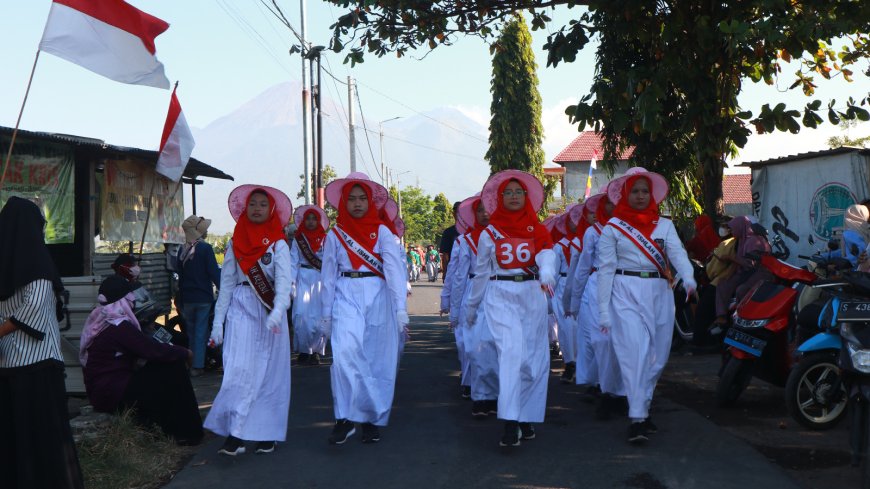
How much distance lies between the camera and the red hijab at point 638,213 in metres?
7.41

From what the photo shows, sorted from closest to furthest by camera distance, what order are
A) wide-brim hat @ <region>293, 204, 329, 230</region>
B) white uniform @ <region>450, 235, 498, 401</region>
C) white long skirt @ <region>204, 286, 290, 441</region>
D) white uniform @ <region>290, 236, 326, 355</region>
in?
white long skirt @ <region>204, 286, 290, 441</region> → white uniform @ <region>450, 235, 498, 401</region> → white uniform @ <region>290, 236, 326, 355</region> → wide-brim hat @ <region>293, 204, 329, 230</region>

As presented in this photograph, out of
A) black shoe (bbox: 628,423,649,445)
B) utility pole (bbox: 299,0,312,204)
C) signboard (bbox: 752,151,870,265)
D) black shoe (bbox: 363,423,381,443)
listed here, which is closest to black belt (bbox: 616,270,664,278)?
black shoe (bbox: 628,423,649,445)

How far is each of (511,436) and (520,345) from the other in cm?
70

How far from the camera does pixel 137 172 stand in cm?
1389

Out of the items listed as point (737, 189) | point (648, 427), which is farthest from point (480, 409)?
point (737, 189)

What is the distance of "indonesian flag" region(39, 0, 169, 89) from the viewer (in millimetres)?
7500

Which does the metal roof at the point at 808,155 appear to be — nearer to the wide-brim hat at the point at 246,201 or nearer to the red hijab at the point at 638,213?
the red hijab at the point at 638,213

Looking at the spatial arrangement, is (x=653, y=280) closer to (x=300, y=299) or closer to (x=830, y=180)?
(x=300, y=299)

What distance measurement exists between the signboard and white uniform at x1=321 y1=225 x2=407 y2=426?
25.8 ft

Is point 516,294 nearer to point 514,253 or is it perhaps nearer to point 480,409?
point 514,253

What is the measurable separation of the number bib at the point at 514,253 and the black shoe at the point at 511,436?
1.22 m

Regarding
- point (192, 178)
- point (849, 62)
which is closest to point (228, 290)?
point (192, 178)

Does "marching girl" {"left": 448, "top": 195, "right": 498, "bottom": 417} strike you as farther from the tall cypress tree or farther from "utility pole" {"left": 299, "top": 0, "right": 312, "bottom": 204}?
the tall cypress tree

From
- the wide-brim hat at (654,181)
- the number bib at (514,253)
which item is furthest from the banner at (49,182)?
the wide-brim hat at (654,181)
